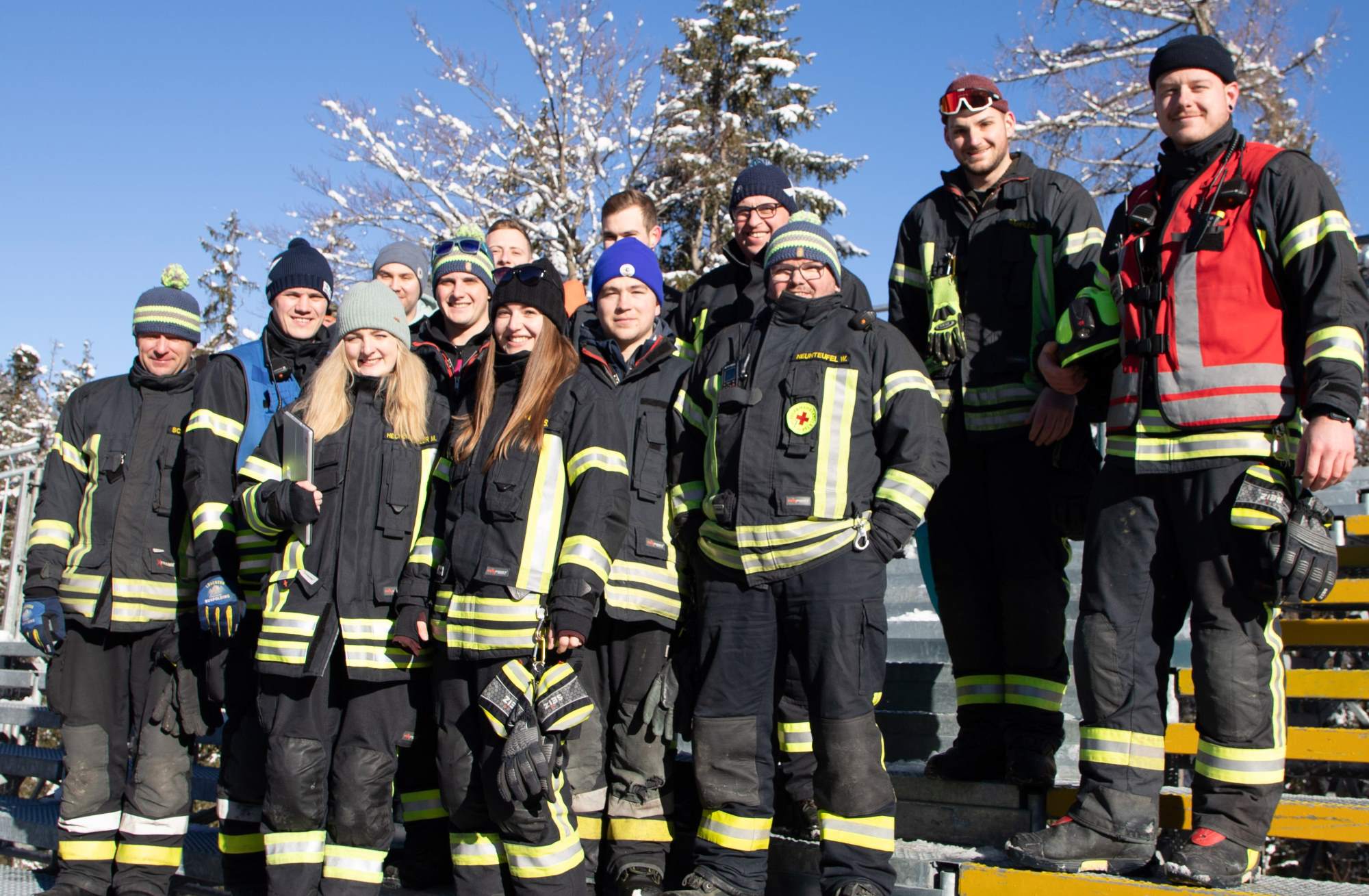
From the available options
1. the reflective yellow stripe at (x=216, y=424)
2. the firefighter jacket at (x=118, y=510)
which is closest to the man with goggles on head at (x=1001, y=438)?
the reflective yellow stripe at (x=216, y=424)

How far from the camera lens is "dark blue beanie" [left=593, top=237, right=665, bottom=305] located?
183 inches

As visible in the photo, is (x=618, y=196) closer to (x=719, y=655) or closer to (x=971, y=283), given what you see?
(x=971, y=283)

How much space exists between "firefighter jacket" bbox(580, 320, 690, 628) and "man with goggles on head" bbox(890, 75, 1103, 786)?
3.57 ft

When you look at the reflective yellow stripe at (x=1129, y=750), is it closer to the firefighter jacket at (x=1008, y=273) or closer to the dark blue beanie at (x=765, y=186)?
the firefighter jacket at (x=1008, y=273)

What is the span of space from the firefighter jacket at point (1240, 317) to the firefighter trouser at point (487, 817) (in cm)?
228

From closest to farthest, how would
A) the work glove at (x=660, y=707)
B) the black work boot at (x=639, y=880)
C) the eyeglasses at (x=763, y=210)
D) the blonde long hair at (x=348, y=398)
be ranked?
the black work boot at (x=639, y=880) < the work glove at (x=660, y=707) < the blonde long hair at (x=348, y=398) < the eyeglasses at (x=763, y=210)

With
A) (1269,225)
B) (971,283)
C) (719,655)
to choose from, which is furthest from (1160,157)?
(719,655)

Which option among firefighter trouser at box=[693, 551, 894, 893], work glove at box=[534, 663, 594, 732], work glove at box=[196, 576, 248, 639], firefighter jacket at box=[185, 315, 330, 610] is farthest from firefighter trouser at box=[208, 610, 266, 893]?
firefighter trouser at box=[693, 551, 894, 893]

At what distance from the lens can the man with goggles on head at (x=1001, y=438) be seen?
4270 mm

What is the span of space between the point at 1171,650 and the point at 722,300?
8.06 ft

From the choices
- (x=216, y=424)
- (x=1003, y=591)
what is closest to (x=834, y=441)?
(x=1003, y=591)

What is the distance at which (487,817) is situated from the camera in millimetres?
4000

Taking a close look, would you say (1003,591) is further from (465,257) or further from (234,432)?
(234,432)

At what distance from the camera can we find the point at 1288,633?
5383 millimetres
